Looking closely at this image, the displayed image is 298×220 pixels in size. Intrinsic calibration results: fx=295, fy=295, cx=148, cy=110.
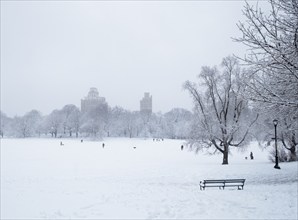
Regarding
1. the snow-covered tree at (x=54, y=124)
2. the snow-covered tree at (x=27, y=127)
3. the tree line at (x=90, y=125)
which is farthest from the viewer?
the snow-covered tree at (x=54, y=124)

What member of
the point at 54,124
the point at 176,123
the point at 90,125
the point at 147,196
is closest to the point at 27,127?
the point at 54,124

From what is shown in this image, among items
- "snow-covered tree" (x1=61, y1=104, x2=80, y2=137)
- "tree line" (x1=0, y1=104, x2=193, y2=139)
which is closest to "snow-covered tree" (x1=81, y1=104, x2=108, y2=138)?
"tree line" (x1=0, y1=104, x2=193, y2=139)

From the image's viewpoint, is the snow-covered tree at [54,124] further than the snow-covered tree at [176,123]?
No

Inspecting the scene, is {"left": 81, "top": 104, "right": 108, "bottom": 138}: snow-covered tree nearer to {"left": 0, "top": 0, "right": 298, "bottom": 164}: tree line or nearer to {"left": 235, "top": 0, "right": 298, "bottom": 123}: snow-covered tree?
{"left": 0, "top": 0, "right": 298, "bottom": 164}: tree line

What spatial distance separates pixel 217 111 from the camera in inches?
1242

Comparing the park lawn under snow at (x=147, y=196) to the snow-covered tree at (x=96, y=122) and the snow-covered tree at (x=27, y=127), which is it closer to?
the snow-covered tree at (x=96, y=122)

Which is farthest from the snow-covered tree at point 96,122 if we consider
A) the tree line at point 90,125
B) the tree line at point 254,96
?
the tree line at point 254,96

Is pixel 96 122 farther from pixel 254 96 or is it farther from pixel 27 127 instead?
pixel 254 96

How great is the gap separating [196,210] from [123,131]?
133396 millimetres

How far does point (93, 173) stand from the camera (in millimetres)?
25812

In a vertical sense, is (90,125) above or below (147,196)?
above

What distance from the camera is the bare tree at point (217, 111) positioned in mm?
28953

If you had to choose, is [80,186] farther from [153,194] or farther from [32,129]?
[32,129]

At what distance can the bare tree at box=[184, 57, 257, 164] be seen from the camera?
29.0m
